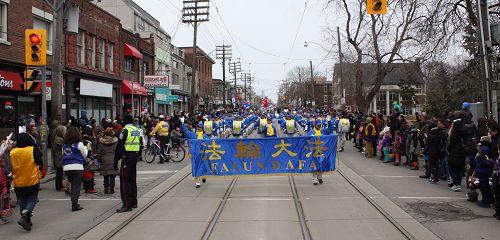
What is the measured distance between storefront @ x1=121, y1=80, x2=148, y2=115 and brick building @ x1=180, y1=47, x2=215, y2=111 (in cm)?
2769

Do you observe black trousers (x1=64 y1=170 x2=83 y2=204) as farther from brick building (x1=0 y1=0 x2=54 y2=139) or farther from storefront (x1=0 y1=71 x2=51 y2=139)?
storefront (x1=0 y1=71 x2=51 y2=139)

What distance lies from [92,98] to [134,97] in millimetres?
7819

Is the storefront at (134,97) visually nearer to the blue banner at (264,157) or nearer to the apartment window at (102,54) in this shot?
the apartment window at (102,54)

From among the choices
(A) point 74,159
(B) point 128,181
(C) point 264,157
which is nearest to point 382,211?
(C) point 264,157

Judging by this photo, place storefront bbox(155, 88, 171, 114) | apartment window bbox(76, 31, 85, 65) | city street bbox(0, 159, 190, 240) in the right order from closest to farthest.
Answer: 1. city street bbox(0, 159, 190, 240)
2. apartment window bbox(76, 31, 85, 65)
3. storefront bbox(155, 88, 171, 114)

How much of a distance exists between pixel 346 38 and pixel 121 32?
17.0 m

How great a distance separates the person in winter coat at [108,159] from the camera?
36.7ft

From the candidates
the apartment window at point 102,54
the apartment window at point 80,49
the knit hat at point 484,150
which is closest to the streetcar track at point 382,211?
the knit hat at point 484,150

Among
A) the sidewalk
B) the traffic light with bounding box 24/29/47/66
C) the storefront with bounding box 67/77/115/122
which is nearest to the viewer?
the sidewalk

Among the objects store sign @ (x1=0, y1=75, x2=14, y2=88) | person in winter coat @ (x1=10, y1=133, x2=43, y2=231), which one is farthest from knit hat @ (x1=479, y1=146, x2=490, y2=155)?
store sign @ (x1=0, y1=75, x2=14, y2=88)

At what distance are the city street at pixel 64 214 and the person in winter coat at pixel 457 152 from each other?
294 inches

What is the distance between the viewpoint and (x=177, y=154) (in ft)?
60.2

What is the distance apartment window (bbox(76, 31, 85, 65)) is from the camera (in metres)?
26.0

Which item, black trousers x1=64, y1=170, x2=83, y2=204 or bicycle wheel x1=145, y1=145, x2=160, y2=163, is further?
bicycle wheel x1=145, y1=145, x2=160, y2=163
